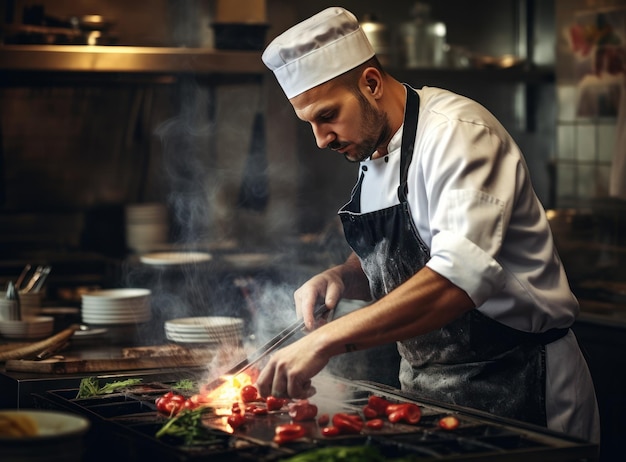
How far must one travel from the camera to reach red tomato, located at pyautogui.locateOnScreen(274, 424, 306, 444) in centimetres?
241

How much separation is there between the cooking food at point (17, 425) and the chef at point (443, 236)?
0.57m

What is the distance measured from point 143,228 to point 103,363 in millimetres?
3190

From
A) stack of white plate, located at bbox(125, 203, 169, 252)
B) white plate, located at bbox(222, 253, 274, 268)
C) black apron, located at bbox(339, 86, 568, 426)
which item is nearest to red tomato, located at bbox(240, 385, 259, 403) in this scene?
black apron, located at bbox(339, 86, 568, 426)

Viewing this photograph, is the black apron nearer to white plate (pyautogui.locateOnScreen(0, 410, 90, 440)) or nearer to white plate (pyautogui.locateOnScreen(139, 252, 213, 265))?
white plate (pyautogui.locateOnScreen(0, 410, 90, 440))

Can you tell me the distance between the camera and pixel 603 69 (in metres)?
5.93

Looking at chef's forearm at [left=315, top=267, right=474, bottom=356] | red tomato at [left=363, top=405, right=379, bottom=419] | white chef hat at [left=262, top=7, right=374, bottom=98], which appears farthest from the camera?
white chef hat at [left=262, top=7, right=374, bottom=98]

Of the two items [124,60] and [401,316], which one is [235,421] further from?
[124,60]

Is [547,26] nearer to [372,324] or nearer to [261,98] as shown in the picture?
[261,98]

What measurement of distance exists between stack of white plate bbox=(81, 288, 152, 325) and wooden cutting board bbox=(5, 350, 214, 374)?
818mm

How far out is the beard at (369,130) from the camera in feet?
9.90

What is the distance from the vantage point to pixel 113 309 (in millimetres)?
4504

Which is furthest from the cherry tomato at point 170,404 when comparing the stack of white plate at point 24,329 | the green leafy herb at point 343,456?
the stack of white plate at point 24,329

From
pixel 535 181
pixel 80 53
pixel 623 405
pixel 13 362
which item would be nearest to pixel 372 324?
pixel 13 362

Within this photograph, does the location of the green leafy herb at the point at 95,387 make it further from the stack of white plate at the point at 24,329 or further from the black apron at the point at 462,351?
the stack of white plate at the point at 24,329
